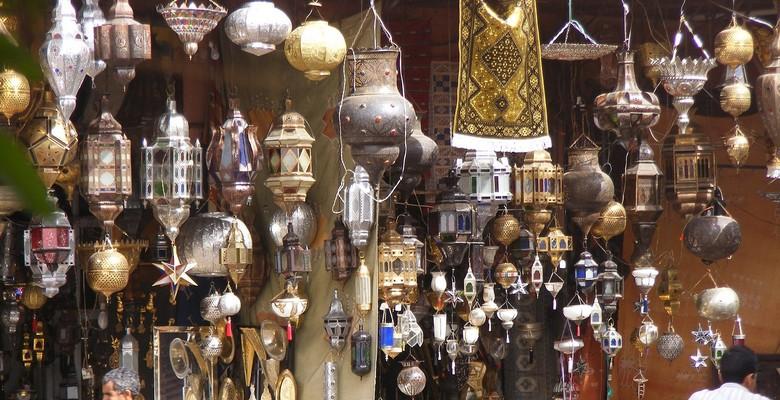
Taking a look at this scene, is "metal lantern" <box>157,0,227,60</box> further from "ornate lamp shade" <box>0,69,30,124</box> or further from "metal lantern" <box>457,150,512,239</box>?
"metal lantern" <box>457,150,512,239</box>

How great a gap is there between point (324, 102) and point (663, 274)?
2.25m

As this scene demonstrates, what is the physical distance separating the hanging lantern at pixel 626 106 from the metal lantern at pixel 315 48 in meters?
1.36

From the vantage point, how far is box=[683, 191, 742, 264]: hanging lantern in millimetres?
6707

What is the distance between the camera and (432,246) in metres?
7.03

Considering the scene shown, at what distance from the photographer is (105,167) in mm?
5484

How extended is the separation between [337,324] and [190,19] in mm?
1599

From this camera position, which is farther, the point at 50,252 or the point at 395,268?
the point at 395,268

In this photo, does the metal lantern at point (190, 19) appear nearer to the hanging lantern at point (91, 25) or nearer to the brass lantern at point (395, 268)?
the hanging lantern at point (91, 25)

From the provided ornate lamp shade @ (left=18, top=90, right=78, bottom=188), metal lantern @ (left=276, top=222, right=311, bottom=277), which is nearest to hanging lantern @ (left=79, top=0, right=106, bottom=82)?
ornate lamp shade @ (left=18, top=90, right=78, bottom=188)

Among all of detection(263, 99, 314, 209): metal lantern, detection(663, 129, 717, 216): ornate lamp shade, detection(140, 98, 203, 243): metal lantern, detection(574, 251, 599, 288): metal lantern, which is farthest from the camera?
detection(574, 251, 599, 288): metal lantern

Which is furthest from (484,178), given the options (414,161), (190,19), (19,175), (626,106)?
(19,175)

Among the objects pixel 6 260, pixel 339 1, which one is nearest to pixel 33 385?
pixel 6 260

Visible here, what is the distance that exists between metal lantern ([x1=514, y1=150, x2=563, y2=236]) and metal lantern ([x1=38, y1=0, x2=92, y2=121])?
237cm

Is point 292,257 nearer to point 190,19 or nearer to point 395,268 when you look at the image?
point 395,268
